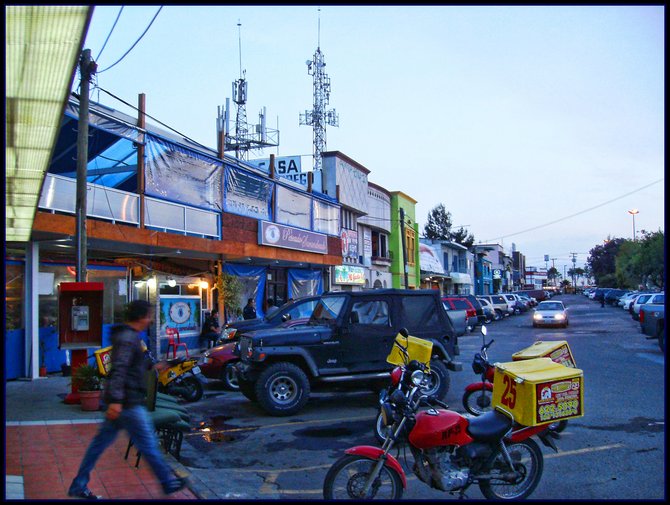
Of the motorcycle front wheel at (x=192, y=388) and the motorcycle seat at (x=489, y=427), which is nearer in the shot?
the motorcycle seat at (x=489, y=427)

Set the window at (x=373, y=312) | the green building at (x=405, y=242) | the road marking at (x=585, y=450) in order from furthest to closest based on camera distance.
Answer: the green building at (x=405, y=242) → the window at (x=373, y=312) → the road marking at (x=585, y=450)

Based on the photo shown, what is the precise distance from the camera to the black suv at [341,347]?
32.9 feet

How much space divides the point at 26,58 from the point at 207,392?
30.2ft

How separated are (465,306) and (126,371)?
958 inches

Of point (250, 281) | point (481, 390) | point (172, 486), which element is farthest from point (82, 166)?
point (250, 281)

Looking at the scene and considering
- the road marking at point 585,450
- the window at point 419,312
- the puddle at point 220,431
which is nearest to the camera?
the road marking at point 585,450

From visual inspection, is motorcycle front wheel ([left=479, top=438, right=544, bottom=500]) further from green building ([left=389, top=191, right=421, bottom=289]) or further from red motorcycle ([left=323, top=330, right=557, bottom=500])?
green building ([left=389, top=191, right=421, bottom=289])

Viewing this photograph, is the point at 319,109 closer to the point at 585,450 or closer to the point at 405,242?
the point at 405,242

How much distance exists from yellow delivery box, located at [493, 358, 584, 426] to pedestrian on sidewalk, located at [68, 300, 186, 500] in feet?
10.1

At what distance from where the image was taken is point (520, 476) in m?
5.71

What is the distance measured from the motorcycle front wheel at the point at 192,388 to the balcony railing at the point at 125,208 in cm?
530

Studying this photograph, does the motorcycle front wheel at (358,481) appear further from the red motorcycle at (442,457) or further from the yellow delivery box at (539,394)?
the yellow delivery box at (539,394)

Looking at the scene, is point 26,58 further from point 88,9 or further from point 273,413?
point 273,413

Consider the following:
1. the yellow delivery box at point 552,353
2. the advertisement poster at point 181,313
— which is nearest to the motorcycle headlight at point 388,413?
the yellow delivery box at point 552,353
